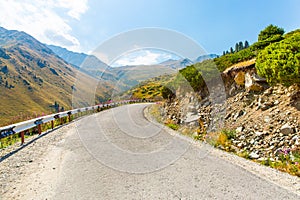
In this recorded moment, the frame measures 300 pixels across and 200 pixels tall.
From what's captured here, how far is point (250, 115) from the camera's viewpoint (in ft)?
27.6

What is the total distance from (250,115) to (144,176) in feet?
18.7

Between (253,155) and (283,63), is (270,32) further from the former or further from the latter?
(253,155)

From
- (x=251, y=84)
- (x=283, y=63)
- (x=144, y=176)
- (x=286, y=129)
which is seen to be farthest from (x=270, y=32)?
(x=144, y=176)

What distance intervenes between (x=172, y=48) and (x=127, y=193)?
7.04 meters

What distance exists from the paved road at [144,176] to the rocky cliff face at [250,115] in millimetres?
1802

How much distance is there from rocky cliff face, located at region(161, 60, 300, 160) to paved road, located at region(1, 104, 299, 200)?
71.0 inches

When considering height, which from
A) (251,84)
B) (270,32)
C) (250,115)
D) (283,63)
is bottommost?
(250,115)

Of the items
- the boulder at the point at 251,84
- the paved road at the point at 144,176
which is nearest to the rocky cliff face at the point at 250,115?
the boulder at the point at 251,84

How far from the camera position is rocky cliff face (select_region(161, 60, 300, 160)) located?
654 centimetres

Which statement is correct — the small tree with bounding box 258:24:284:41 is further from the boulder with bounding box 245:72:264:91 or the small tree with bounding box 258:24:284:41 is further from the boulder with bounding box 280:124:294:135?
the boulder with bounding box 280:124:294:135

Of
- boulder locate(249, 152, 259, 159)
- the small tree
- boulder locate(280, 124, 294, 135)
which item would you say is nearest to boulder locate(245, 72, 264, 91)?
boulder locate(280, 124, 294, 135)

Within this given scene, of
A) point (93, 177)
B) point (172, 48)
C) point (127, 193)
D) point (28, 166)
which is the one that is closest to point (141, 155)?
point (93, 177)

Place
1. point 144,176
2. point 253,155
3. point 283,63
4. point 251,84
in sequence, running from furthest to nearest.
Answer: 1. point 251,84
2. point 283,63
3. point 253,155
4. point 144,176

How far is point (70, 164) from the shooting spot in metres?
5.39
